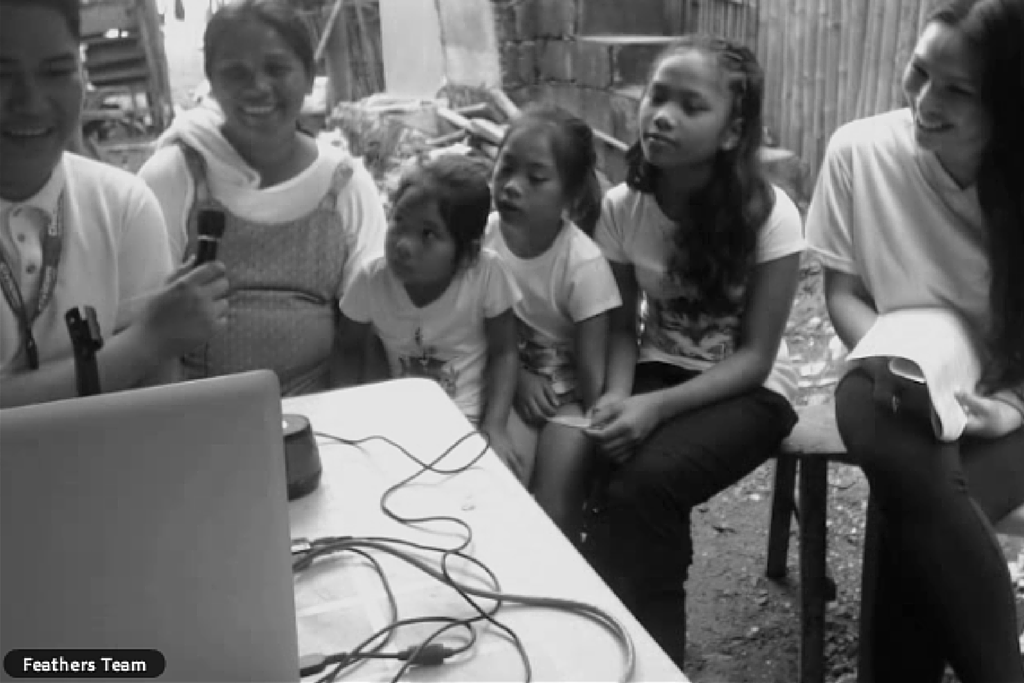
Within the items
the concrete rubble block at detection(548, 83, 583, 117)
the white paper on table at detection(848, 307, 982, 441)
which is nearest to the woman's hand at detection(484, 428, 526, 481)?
the white paper on table at detection(848, 307, 982, 441)

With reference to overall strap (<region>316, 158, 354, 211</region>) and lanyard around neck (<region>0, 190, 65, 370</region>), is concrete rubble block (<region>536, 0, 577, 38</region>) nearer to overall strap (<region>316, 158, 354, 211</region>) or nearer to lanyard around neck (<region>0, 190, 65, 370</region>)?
overall strap (<region>316, 158, 354, 211</region>)

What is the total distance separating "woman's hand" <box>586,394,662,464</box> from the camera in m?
1.61

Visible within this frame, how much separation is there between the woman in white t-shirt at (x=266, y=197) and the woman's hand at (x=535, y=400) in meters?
0.36

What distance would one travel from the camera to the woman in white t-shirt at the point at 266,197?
Answer: 165 centimetres

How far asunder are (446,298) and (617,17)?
1.70 metres

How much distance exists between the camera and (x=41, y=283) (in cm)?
135

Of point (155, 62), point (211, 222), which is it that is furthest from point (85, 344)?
point (155, 62)

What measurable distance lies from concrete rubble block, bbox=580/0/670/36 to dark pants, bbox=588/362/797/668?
181cm

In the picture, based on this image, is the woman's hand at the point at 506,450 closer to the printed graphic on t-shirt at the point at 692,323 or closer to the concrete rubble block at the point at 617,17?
the printed graphic on t-shirt at the point at 692,323

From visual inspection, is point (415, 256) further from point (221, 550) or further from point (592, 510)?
point (221, 550)

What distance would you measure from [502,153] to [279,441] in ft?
4.02

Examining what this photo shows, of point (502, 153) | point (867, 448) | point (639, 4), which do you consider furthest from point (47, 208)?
point (639, 4)

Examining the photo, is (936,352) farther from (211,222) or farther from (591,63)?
(591,63)

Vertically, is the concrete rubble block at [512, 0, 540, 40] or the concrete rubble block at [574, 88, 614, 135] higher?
the concrete rubble block at [512, 0, 540, 40]
